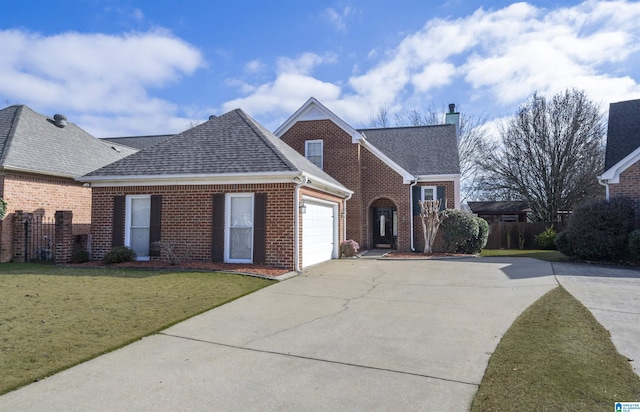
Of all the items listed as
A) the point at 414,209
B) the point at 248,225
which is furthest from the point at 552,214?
the point at 248,225

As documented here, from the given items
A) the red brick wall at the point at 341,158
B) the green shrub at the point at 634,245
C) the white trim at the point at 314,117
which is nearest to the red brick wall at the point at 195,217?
the red brick wall at the point at 341,158

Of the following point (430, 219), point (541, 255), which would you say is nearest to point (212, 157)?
point (430, 219)

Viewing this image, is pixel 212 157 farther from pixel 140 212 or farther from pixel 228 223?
pixel 140 212

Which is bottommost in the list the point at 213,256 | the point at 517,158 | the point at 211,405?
the point at 211,405

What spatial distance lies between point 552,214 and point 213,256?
25457 mm

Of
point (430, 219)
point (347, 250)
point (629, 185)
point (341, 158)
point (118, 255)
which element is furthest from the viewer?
point (341, 158)

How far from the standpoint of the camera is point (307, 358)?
15.6 ft

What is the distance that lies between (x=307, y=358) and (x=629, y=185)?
15435 millimetres

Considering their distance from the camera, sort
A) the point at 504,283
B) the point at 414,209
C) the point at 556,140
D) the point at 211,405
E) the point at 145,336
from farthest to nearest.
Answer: the point at 556,140 < the point at 414,209 < the point at 504,283 < the point at 145,336 < the point at 211,405

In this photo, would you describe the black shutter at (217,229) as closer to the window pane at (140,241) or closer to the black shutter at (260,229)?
the black shutter at (260,229)

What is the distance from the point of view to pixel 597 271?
37.3 ft

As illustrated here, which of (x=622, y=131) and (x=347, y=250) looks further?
(x=622, y=131)

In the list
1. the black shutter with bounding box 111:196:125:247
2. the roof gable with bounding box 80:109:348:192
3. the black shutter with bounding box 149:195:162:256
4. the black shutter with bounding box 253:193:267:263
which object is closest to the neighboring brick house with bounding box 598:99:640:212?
the roof gable with bounding box 80:109:348:192

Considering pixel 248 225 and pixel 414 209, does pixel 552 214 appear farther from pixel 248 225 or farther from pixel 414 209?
pixel 248 225
